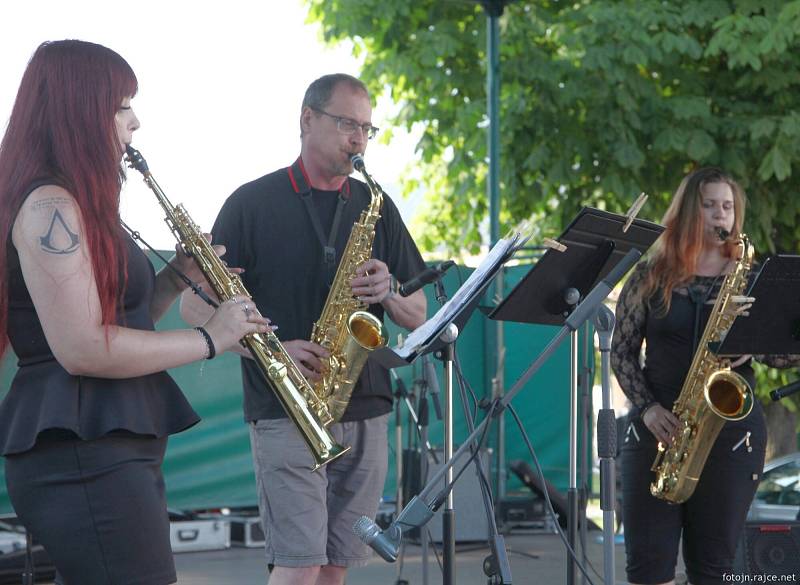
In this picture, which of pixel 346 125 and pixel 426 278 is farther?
pixel 346 125

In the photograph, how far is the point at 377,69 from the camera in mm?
10398

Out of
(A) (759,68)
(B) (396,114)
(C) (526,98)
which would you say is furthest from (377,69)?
(A) (759,68)

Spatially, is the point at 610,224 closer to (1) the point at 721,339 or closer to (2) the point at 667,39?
(1) the point at 721,339

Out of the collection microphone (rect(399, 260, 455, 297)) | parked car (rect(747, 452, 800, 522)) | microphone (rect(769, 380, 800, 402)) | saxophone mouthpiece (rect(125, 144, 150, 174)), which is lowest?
parked car (rect(747, 452, 800, 522))

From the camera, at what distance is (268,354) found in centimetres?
337

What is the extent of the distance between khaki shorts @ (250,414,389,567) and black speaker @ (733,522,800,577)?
1.79 m

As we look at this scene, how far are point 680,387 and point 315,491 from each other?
1606mm

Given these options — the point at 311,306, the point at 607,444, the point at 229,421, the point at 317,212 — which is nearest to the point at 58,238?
the point at 311,306

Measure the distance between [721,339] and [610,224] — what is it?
69cm

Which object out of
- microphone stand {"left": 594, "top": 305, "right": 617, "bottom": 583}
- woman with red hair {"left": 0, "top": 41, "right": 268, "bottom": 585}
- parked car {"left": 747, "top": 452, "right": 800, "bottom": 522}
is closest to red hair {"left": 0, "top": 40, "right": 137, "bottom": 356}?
woman with red hair {"left": 0, "top": 41, "right": 268, "bottom": 585}

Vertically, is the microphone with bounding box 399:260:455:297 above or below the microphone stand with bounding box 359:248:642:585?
above

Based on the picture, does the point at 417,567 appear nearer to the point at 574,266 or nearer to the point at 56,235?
the point at 574,266

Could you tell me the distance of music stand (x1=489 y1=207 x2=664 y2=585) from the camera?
3744mm

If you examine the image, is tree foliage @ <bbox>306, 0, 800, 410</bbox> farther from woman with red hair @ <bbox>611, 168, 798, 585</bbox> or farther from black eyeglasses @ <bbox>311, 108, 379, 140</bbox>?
black eyeglasses @ <bbox>311, 108, 379, 140</bbox>
